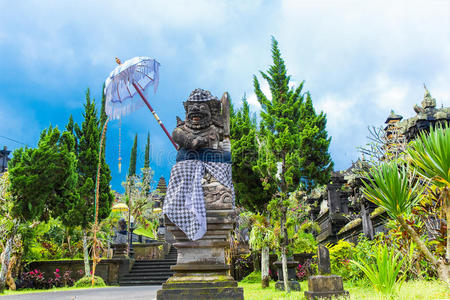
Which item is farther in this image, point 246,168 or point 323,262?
point 246,168

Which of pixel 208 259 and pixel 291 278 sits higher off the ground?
pixel 208 259

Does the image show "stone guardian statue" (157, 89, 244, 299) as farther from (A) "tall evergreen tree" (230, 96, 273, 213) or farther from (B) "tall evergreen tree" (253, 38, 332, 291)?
(A) "tall evergreen tree" (230, 96, 273, 213)

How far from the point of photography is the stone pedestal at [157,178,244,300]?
4285 millimetres

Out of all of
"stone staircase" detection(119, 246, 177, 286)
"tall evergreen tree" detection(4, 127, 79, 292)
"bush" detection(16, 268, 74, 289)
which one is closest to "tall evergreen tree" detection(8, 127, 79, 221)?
"tall evergreen tree" detection(4, 127, 79, 292)

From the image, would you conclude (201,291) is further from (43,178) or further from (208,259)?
(43,178)

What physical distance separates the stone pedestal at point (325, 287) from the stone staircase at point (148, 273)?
9.14m

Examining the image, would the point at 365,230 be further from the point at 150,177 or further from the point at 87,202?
the point at 150,177

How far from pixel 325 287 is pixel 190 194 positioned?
236 centimetres

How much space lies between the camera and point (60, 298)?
6414 millimetres

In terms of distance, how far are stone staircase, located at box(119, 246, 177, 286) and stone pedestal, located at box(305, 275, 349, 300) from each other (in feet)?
30.0

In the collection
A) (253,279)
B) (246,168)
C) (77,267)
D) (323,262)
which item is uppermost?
(246,168)

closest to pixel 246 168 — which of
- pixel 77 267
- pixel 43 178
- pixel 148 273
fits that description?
pixel 43 178

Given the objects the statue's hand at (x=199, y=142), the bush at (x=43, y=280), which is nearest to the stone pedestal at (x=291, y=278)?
the statue's hand at (x=199, y=142)

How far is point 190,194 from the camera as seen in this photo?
487 cm
